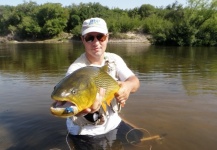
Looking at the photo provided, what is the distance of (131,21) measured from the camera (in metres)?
62.8

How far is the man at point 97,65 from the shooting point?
3838mm

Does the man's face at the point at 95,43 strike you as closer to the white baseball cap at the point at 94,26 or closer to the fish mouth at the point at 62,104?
the white baseball cap at the point at 94,26

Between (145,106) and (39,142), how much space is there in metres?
3.67

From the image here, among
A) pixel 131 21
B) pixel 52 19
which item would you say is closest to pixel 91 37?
pixel 131 21

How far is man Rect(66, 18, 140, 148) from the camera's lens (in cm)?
384

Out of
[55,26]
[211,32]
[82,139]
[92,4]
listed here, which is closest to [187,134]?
[82,139]

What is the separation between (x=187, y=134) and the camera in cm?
639

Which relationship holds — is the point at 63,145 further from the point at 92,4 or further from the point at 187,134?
the point at 92,4

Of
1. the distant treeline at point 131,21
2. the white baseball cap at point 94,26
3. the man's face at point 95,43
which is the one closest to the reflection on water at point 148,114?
the man's face at point 95,43

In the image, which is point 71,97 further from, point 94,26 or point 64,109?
point 94,26

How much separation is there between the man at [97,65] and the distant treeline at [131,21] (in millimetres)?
41782

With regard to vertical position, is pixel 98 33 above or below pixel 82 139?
above

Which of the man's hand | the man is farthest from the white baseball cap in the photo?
the man's hand

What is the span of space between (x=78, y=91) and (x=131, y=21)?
61437mm
